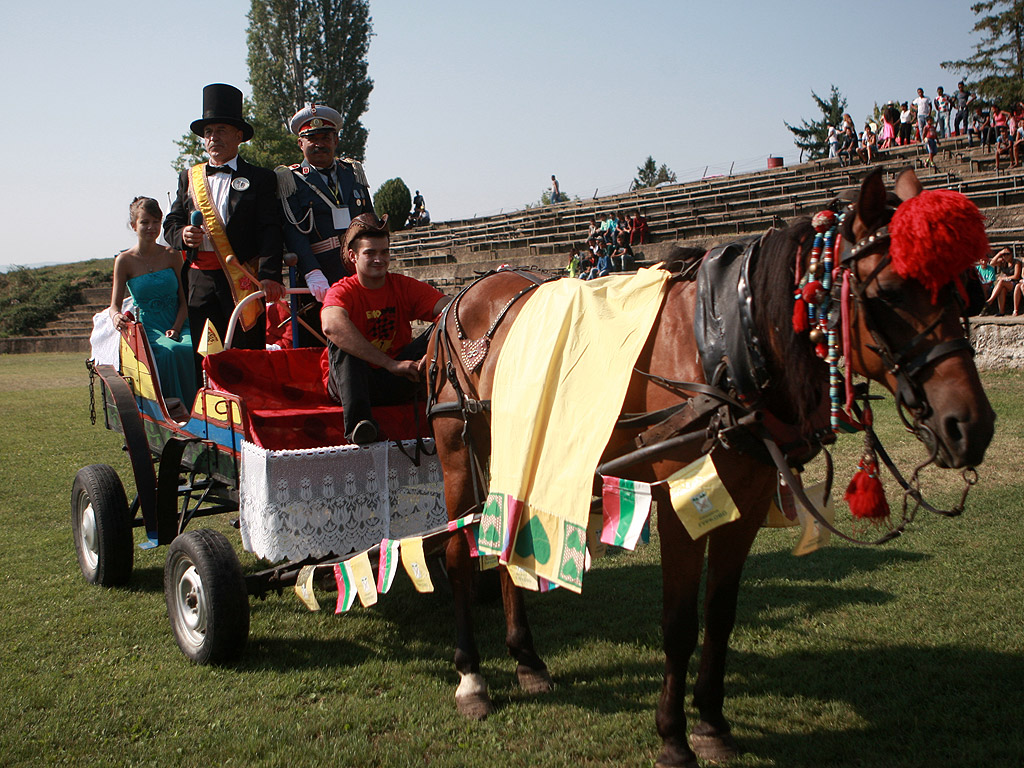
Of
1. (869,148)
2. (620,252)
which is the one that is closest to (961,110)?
(869,148)

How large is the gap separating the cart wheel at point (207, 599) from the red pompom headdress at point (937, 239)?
3.01 m

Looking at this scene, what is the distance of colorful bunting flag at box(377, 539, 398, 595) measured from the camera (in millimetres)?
3502

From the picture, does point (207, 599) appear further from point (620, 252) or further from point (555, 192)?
point (555, 192)

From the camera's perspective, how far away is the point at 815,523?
10.2 feet

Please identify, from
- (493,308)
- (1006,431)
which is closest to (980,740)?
(493,308)

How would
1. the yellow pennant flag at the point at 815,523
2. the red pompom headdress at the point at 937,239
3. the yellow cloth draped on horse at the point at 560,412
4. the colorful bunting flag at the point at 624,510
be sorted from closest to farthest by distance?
the red pompom headdress at the point at 937,239, the colorful bunting flag at the point at 624,510, the yellow cloth draped on horse at the point at 560,412, the yellow pennant flag at the point at 815,523

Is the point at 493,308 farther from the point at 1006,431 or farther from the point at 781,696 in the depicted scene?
the point at 1006,431

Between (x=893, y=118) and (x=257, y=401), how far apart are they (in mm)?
23671

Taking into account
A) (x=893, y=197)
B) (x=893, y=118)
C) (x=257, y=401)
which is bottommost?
(x=257, y=401)

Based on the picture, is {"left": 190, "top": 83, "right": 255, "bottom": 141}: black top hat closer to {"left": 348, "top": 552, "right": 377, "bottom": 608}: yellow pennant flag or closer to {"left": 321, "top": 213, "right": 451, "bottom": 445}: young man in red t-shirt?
{"left": 321, "top": 213, "right": 451, "bottom": 445}: young man in red t-shirt

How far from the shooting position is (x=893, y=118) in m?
23.5

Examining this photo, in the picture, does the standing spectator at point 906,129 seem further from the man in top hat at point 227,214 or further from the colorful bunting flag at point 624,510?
the colorful bunting flag at point 624,510

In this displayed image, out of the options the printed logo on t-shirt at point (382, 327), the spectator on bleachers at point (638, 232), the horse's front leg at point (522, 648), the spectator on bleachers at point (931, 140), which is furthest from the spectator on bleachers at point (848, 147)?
the horse's front leg at point (522, 648)

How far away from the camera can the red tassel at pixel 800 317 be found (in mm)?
2418
